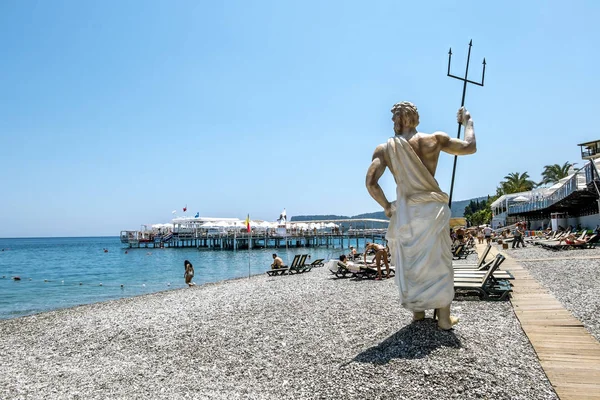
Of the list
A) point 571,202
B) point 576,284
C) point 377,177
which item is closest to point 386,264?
point 576,284

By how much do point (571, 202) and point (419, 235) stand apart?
98.1ft

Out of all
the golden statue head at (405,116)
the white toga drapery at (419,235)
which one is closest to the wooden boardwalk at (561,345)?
the white toga drapery at (419,235)

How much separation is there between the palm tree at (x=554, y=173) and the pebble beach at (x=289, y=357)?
61461 millimetres

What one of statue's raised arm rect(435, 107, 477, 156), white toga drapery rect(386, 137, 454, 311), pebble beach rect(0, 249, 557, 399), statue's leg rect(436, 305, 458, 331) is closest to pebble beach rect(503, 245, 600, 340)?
pebble beach rect(0, 249, 557, 399)

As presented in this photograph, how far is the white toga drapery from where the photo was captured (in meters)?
5.05

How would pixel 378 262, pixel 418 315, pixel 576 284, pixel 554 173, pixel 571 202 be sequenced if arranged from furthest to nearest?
pixel 554 173, pixel 571 202, pixel 378 262, pixel 576 284, pixel 418 315

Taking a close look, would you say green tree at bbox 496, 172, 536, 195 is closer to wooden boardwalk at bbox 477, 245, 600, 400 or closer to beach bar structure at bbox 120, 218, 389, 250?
beach bar structure at bbox 120, 218, 389, 250

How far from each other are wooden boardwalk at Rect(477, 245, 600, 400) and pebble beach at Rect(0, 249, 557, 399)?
0.47ft

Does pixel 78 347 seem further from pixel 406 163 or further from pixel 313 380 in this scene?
pixel 406 163

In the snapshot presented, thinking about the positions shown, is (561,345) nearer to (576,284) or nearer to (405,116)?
(405,116)

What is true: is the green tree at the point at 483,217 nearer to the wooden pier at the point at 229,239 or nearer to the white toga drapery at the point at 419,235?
the wooden pier at the point at 229,239

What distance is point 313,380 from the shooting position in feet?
14.1

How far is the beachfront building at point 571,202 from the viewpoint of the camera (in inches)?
906

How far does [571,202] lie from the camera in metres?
29.7
